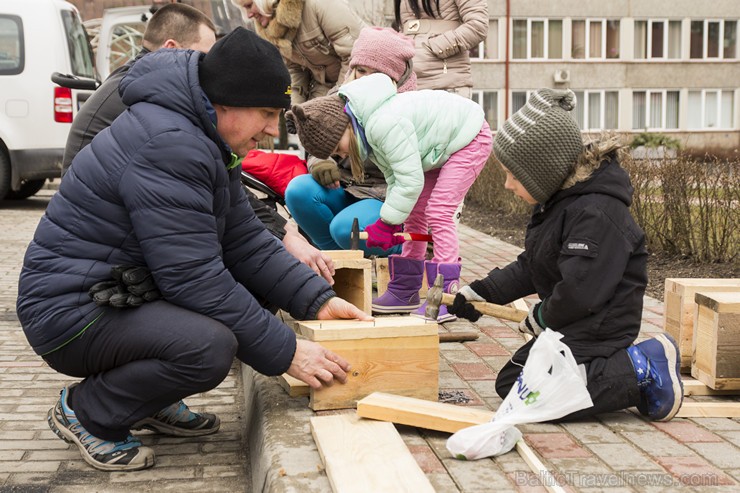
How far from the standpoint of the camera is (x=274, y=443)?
324 cm

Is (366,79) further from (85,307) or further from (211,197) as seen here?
(85,307)

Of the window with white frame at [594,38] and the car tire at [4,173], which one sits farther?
the window with white frame at [594,38]

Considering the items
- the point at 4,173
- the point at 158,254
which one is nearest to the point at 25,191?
the point at 4,173

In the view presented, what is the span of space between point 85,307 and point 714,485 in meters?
2.14

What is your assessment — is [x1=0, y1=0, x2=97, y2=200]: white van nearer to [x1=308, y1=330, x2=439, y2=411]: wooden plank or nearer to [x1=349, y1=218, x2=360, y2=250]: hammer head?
[x1=349, y1=218, x2=360, y2=250]: hammer head

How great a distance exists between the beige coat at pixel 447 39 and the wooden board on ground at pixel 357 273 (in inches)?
80.5

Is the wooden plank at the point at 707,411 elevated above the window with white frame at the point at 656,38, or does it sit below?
below

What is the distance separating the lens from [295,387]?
3.77 m

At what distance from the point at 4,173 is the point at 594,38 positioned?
100 ft

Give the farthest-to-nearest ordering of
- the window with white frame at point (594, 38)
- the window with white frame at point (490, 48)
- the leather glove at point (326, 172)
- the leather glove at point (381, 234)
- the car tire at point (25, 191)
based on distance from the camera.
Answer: the window with white frame at point (594, 38) < the window with white frame at point (490, 48) < the car tire at point (25, 191) < the leather glove at point (326, 172) < the leather glove at point (381, 234)

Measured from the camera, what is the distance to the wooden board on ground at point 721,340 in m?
3.83

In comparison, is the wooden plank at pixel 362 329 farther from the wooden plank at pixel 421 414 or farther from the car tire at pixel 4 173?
the car tire at pixel 4 173

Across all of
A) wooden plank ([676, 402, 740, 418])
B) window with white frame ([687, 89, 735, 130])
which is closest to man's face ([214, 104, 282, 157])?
wooden plank ([676, 402, 740, 418])

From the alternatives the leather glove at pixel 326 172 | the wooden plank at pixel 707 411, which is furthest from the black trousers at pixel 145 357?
the leather glove at pixel 326 172
